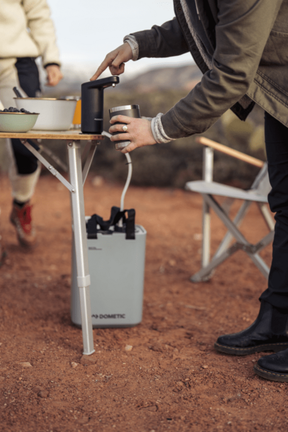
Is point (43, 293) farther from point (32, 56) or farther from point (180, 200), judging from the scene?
point (180, 200)

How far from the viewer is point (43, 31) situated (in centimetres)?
296

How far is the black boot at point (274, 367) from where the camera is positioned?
5.69ft

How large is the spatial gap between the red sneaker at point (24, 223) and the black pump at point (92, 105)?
1619 mm

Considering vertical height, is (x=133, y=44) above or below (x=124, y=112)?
above

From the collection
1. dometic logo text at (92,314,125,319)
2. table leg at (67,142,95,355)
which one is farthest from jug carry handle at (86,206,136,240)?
dometic logo text at (92,314,125,319)

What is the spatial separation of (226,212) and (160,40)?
1.33 m

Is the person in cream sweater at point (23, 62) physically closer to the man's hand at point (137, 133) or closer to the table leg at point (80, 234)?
the table leg at point (80, 234)

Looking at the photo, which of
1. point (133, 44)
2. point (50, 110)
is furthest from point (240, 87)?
point (50, 110)

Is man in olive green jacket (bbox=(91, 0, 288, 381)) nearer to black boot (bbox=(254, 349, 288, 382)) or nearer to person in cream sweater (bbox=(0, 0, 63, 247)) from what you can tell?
black boot (bbox=(254, 349, 288, 382))


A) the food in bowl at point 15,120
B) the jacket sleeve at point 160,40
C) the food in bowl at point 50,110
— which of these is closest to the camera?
the food in bowl at point 15,120

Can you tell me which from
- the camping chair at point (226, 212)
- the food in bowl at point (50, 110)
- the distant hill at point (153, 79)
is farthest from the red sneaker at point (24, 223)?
the distant hill at point (153, 79)

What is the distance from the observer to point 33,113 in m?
1.78

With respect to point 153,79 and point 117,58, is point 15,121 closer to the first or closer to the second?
point 117,58

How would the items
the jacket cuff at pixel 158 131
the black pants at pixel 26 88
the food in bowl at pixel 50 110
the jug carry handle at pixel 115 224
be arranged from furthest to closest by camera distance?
the black pants at pixel 26 88 < the jug carry handle at pixel 115 224 < the food in bowl at pixel 50 110 < the jacket cuff at pixel 158 131
